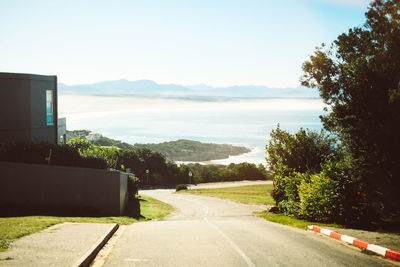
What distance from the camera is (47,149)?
20.7m

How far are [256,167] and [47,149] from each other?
79.5 metres

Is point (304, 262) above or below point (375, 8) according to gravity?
below

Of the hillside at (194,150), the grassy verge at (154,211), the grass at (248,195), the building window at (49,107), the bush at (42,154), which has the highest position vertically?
the building window at (49,107)

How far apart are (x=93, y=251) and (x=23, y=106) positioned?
19287 mm

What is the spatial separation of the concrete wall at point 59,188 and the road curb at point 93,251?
957cm

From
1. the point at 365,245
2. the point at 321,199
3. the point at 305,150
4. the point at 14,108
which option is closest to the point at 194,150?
the point at 14,108

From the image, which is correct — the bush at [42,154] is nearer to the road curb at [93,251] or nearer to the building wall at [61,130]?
the building wall at [61,130]

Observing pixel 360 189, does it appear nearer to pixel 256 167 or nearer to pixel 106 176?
pixel 106 176

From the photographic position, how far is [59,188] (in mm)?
20312

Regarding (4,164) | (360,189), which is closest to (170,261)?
(360,189)

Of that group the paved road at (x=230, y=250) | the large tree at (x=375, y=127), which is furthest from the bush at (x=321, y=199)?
the paved road at (x=230, y=250)

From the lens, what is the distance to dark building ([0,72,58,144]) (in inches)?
958

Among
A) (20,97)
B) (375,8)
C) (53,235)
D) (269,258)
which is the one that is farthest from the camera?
(20,97)

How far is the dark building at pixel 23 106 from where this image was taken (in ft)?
79.9
